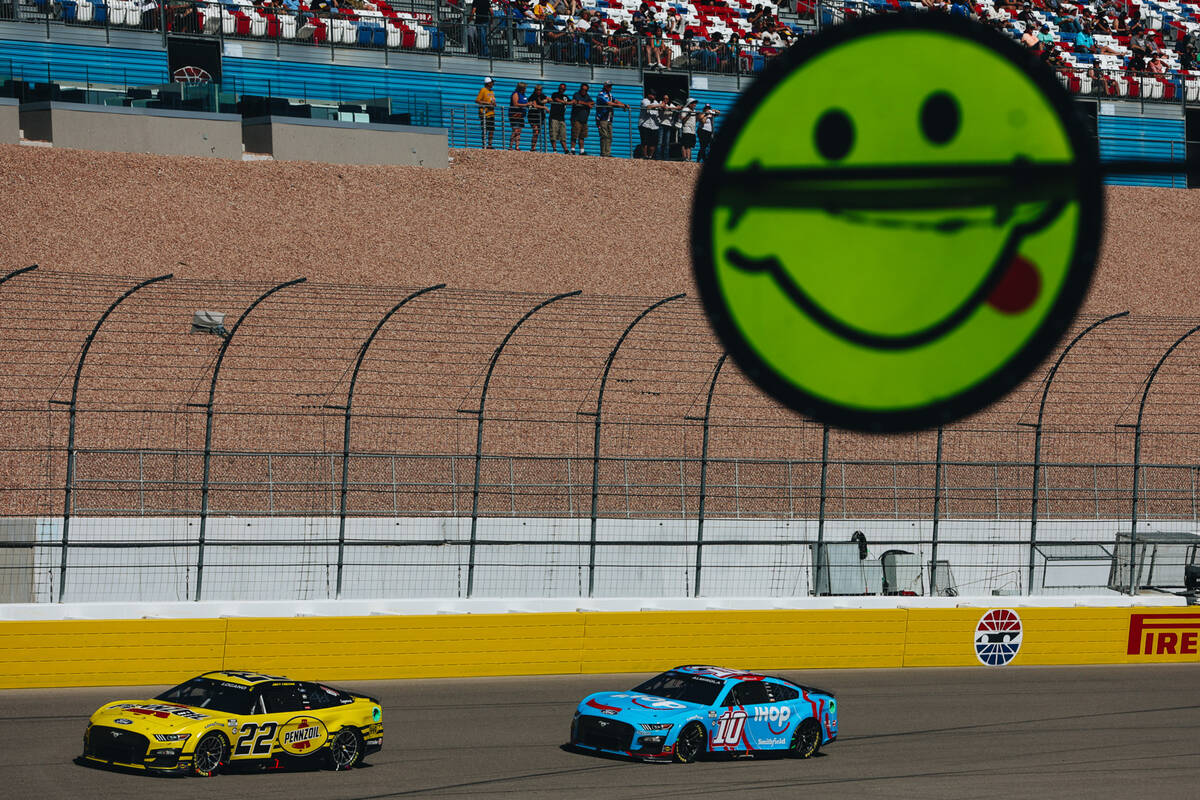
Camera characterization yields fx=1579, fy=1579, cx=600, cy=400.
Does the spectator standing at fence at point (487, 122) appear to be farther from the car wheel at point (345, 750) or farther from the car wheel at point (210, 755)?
the car wheel at point (210, 755)

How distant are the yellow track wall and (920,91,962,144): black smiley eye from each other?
599 inches

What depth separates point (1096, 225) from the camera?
5.74 ft

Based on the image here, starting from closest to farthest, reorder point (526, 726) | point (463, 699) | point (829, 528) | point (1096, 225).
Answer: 1. point (1096, 225)
2. point (526, 726)
3. point (463, 699)
4. point (829, 528)

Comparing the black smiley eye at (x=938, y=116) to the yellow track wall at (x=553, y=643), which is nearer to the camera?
the black smiley eye at (x=938, y=116)

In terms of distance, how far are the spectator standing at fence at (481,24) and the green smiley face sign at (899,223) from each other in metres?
32.6

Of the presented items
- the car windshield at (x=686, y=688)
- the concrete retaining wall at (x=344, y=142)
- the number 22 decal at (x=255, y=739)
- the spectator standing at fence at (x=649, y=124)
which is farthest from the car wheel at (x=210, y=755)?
the spectator standing at fence at (x=649, y=124)

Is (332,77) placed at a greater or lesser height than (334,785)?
greater

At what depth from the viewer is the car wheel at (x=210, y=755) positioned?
1266 cm

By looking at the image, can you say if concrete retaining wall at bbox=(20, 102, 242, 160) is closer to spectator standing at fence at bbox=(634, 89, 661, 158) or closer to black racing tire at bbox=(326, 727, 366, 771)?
spectator standing at fence at bbox=(634, 89, 661, 158)

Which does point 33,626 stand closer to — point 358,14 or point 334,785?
point 334,785

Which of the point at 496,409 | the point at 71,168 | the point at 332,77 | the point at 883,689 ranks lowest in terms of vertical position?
the point at 883,689

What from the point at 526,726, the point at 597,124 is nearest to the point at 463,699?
the point at 526,726

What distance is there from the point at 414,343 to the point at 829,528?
7325 mm

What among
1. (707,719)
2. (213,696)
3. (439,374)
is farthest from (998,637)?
(213,696)
